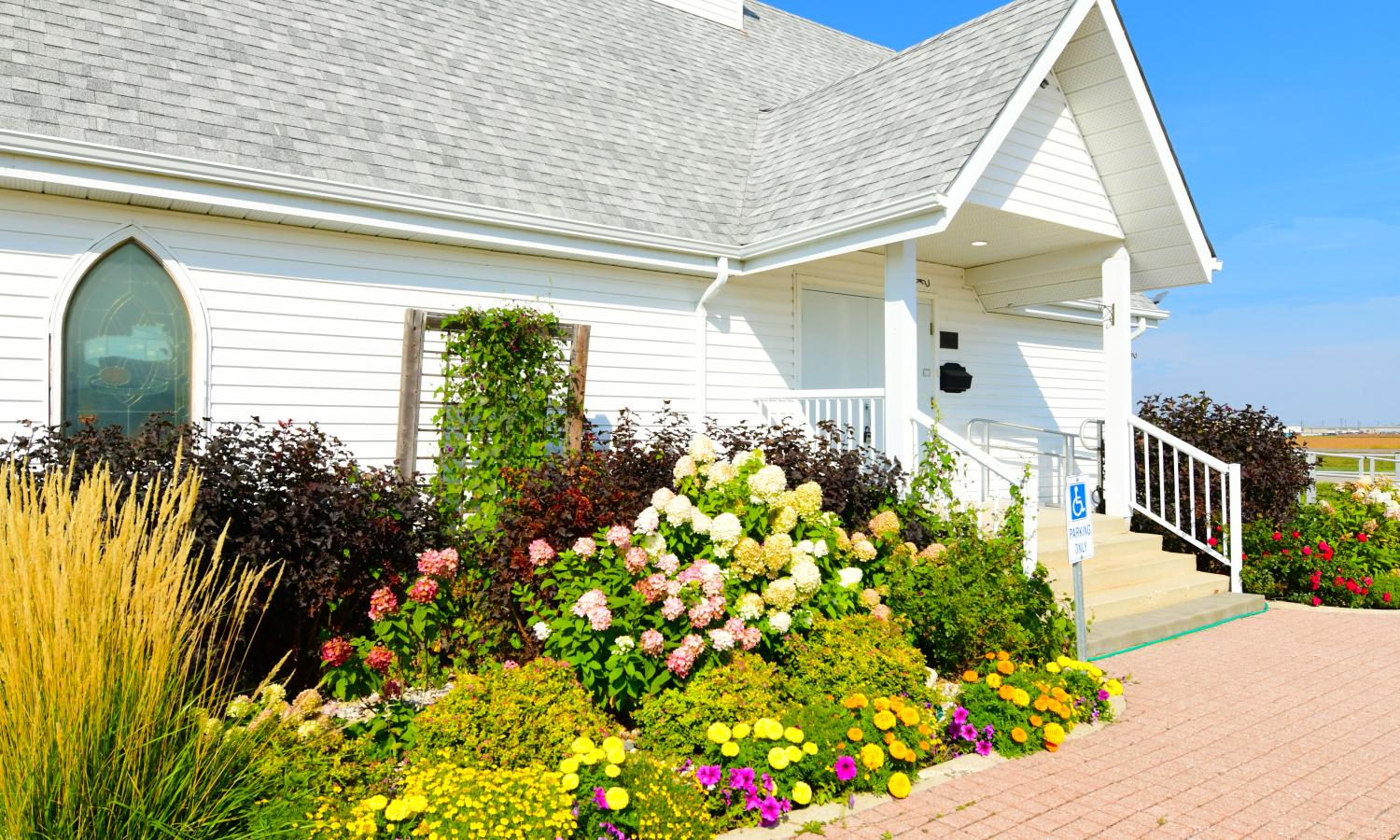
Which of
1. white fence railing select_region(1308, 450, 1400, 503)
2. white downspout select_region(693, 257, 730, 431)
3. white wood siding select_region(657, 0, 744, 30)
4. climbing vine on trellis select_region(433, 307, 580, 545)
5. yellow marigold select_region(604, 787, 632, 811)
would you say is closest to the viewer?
yellow marigold select_region(604, 787, 632, 811)

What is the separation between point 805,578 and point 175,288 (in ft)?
15.8

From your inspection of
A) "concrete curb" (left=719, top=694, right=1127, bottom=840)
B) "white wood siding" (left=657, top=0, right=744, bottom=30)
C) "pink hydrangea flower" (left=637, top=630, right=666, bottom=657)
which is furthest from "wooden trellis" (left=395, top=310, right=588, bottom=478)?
"white wood siding" (left=657, top=0, right=744, bottom=30)

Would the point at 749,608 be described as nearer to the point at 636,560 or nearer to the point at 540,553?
the point at 636,560

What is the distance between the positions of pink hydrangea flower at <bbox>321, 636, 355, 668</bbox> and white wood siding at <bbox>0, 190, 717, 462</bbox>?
2.46 metres

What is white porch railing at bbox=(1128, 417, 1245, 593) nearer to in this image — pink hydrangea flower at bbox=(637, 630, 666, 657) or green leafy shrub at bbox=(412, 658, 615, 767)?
pink hydrangea flower at bbox=(637, 630, 666, 657)

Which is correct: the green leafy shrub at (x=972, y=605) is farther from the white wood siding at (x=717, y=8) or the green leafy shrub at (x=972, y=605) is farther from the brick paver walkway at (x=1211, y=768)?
the white wood siding at (x=717, y=8)

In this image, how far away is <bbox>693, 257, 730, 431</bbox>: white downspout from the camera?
27.6ft

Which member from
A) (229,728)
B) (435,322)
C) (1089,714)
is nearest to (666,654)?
(229,728)

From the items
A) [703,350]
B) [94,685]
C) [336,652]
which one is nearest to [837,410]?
[703,350]

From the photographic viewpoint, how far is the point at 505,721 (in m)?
3.97

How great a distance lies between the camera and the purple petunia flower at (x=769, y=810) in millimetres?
3732

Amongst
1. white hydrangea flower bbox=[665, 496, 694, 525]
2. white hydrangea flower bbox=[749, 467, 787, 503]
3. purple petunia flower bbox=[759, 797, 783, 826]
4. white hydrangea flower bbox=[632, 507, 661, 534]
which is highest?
white hydrangea flower bbox=[749, 467, 787, 503]

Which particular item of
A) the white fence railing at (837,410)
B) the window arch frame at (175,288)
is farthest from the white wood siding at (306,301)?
the white fence railing at (837,410)

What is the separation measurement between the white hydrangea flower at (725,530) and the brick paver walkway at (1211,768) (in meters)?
1.59
